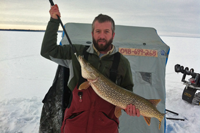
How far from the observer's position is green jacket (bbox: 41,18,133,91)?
1720 millimetres

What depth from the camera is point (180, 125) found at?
4355 millimetres

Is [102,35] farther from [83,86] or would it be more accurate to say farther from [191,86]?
[191,86]

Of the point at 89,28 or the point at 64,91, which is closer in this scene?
the point at 64,91

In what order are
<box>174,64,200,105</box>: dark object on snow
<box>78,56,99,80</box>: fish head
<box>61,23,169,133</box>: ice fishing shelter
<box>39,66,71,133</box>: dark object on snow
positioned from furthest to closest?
1. <box>174,64,200,105</box>: dark object on snow
2. <box>61,23,169,133</box>: ice fishing shelter
3. <box>39,66,71,133</box>: dark object on snow
4. <box>78,56,99,80</box>: fish head

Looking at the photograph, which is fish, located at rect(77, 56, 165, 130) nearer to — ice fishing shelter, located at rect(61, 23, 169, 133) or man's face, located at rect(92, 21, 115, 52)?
man's face, located at rect(92, 21, 115, 52)

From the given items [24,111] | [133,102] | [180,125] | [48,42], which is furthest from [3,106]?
[180,125]

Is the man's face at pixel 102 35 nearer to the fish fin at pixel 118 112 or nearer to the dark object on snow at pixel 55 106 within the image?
the fish fin at pixel 118 112

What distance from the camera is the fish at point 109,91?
1638 mm

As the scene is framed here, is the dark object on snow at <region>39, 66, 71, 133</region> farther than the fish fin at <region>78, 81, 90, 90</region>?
Yes

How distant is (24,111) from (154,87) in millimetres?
4037

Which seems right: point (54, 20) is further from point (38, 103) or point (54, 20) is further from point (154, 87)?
point (38, 103)

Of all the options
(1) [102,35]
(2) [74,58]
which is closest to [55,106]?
(2) [74,58]

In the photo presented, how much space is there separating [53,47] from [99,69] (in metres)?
0.67

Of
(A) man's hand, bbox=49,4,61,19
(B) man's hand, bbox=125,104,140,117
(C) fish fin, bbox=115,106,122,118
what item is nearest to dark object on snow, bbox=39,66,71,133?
(A) man's hand, bbox=49,4,61,19
